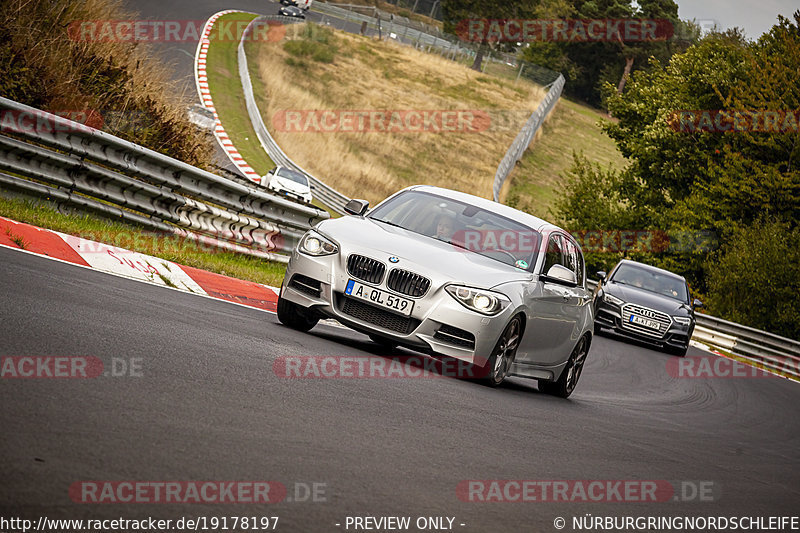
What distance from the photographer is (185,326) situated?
296 inches

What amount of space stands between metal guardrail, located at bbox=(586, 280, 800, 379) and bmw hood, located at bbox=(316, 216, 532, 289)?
60.5 feet

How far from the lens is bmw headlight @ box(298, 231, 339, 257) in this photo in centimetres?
882

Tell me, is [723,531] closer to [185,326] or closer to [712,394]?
[185,326]

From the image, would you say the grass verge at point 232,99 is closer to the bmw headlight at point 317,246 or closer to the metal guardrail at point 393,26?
the bmw headlight at point 317,246

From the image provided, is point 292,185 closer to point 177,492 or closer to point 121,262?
point 121,262

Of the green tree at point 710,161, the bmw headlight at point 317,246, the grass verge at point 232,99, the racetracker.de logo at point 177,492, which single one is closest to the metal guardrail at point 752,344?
the green tree at point 710,161

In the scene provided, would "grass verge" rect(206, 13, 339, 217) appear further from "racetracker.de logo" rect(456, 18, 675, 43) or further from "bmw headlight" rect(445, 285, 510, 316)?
"racetracker.de logo" rect(456, 18, 675, 43)

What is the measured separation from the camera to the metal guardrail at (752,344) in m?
25.8

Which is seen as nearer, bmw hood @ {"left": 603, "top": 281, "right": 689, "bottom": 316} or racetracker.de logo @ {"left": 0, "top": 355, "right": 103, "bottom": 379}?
racetracker.de logo @ {"left": 0, "top": 355, "right": 103, "bottom": 379}

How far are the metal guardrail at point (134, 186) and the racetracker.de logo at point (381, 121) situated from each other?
95.3 ft

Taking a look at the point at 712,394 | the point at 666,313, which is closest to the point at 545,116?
the point at 666,313

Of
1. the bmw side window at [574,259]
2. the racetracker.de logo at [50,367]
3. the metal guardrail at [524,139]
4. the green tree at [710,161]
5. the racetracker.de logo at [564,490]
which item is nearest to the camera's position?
the racetracker.de logo at [50,367]

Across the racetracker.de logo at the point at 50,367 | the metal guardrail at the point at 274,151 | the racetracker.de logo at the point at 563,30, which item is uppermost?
the racetracker.de logo at the point at 563,30

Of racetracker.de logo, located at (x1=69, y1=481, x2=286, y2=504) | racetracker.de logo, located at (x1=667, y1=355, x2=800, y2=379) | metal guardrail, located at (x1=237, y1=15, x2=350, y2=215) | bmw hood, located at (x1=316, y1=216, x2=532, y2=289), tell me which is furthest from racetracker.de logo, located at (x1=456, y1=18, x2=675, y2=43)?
racetracker.de logo, located at (x1=69, y1=481, x2=286, y2=504)
